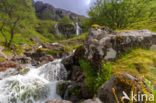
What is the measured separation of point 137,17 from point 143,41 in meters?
22.9

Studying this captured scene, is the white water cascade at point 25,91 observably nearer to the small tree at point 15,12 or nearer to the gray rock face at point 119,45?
the gray rock face at point 119,45

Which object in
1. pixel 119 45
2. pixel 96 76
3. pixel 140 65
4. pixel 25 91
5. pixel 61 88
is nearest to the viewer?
pixel 140 65

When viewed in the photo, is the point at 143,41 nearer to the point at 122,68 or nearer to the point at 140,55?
the point at 140,55

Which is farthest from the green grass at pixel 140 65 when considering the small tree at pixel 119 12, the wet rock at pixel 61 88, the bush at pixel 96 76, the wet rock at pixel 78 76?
the small tree at pixel 119 12

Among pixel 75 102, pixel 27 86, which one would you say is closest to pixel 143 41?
pixel 75 102

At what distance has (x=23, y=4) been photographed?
90.1ft

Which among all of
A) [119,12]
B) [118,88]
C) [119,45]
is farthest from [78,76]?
[119,12]

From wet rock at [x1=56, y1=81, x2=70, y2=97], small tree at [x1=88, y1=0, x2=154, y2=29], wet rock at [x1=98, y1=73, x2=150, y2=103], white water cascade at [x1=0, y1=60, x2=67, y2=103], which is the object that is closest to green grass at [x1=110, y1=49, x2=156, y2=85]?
wet rock at [x1=98, y1=73, x2=150, y2=103]

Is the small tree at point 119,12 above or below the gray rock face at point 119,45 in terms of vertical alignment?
→ above

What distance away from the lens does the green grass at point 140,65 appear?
15.0 ft

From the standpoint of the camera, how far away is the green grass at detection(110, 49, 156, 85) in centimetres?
456

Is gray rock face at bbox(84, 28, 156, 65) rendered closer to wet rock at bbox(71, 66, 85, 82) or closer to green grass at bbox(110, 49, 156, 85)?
green grass at bbox(110, 49, 156, 85)

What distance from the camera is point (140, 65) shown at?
527 cm

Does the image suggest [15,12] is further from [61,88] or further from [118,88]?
[118,88]
